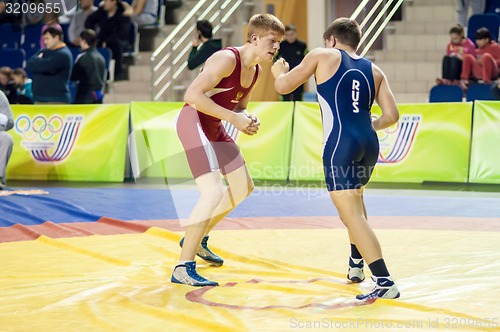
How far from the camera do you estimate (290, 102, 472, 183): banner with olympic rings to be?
10.2 metres

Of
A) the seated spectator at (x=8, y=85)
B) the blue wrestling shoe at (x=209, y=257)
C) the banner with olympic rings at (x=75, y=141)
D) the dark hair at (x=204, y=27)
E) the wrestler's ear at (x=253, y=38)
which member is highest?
the wrestler's ear at (x=253, y=38)

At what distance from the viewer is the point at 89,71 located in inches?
470

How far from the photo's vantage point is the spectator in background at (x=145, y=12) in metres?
15.0

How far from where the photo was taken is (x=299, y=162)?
10727 mm

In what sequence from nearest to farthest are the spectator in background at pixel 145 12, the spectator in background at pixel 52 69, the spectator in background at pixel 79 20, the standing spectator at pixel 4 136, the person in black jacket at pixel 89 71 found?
the standing spectator at pixel 4 136
the spectator in background at pixel 52 69
the person in black jacket at pixel 89 71
the spectator in background at pixel 79 20
the spectator in background at pixel 145 12

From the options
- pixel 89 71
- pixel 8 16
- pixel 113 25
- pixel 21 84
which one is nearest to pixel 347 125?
pixel 89 71

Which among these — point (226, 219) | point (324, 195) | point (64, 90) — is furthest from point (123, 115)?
point (226, 219)

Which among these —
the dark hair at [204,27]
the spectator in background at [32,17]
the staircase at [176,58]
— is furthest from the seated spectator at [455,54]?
the spectator in background at [32,17]

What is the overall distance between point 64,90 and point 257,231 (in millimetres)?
5822

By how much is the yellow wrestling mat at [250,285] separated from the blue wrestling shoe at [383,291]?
63mm

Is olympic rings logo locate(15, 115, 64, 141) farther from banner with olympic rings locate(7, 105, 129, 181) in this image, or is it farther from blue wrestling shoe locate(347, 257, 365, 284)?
blue wrestling shoe locate(347, 257, 365, 284)

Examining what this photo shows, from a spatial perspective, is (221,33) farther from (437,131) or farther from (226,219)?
(226,219)

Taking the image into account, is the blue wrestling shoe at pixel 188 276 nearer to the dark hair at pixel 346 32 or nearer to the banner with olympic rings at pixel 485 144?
the dark hair at pixel 346 32

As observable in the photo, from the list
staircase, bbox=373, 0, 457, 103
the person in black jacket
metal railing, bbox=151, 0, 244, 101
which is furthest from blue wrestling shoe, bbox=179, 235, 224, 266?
staircase, bbox=373, 0, 457, 103
